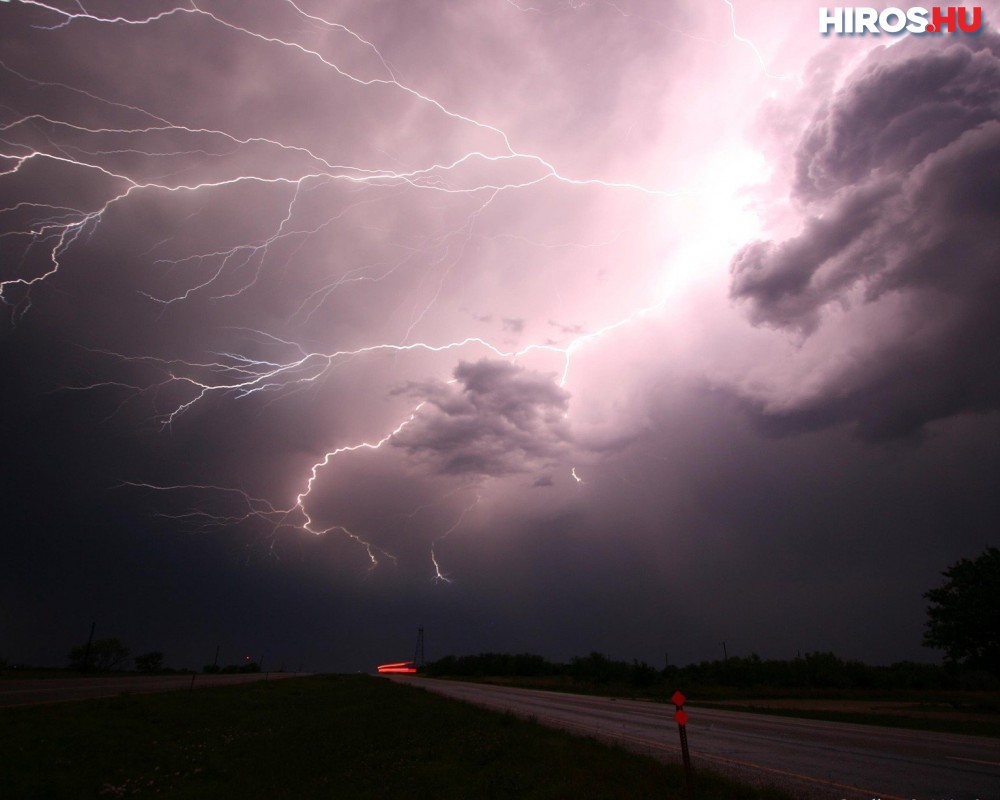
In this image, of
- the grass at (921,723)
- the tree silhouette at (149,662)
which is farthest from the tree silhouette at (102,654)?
the grass at (921,723)

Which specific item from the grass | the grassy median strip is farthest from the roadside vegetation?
the grassy median strip

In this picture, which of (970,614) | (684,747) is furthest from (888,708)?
(684,747)

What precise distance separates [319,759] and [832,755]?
426 inches

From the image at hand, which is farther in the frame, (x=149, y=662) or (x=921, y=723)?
(x=149, y=662)

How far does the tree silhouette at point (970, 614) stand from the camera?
26.6 meters

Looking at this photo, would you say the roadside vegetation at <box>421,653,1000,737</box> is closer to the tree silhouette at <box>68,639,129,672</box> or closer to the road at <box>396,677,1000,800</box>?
the road at <box>396,677,1000,800</box>

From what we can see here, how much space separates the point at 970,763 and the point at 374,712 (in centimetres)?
1874

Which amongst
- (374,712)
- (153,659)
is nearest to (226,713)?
Answer: (374,712)

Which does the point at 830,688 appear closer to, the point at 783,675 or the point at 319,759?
the point at 783,675

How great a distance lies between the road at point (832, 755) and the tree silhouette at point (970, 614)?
14416 mm

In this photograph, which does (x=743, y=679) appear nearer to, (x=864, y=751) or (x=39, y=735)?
(x=864, y=751)

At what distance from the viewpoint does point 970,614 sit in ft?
89.5

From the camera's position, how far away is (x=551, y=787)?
8.21 metres

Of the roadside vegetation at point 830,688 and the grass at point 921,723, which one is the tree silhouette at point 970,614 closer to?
the roadside vegetation at point 830,688
